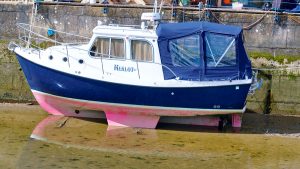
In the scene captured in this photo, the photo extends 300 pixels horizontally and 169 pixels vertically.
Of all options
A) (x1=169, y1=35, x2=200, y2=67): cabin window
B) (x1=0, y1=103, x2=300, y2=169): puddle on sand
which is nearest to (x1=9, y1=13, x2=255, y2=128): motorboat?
(x1=169, y1=35, x2=200, y2=67): cabin window

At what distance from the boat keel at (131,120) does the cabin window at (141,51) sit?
1293 mm

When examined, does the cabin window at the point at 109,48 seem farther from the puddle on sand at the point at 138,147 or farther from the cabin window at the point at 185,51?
the puddle on sand at the point at 138,147

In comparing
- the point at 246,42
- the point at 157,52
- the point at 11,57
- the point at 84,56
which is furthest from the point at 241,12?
the point at 11,57

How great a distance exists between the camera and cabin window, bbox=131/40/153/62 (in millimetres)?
14219

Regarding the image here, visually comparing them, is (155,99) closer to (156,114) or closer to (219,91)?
(156,114)

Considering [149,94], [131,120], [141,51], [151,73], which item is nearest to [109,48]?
[141,51]

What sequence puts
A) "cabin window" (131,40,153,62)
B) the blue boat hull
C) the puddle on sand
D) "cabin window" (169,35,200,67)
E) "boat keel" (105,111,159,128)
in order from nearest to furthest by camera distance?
the puddle on sand
the blue boat hull
"cabin window" (169,35,200,67)
"cabin window" (131,40,153,62)
"boat keel" (105,111,159,128)

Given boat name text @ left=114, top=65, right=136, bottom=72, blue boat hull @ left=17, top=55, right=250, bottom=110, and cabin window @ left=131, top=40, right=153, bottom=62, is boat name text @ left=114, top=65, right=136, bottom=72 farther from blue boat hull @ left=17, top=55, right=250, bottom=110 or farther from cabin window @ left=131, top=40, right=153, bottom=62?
blue boat hull @ left=17, top=55, right=250, bottom=110

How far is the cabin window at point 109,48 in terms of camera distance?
46.9 ft

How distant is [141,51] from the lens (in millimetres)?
14266

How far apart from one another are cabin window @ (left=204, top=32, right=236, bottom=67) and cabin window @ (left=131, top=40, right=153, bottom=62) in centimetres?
127

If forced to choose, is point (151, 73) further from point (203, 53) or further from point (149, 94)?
point (203, 53)

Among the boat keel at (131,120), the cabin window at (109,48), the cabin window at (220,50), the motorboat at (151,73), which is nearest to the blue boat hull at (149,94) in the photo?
the motorboat at (151,73)

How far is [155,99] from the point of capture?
13.9 meters
